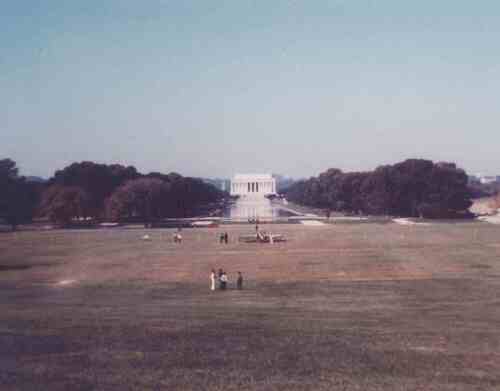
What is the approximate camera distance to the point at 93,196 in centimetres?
10606

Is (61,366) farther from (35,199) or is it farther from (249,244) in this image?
(35,199)

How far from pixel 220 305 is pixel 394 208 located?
85121 mm

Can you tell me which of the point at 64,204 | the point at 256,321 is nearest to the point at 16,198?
the point at 64,204

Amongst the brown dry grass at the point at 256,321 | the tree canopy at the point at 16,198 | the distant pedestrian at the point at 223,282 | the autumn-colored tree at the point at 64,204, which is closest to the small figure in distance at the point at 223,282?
the distant pedestrian at the point at 223,282

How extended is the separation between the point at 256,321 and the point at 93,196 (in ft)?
285

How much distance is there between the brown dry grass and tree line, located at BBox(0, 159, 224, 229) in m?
40.0

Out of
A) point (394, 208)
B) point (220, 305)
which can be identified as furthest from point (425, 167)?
point (220, 305)

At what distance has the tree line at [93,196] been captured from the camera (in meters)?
89.6

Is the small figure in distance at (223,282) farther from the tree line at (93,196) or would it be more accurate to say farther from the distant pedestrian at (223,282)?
the tree line at (93,196)

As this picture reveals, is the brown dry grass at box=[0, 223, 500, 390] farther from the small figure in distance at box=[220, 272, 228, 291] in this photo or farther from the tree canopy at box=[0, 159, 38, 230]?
the tree canopy at box=[0, 159, 38, 230]

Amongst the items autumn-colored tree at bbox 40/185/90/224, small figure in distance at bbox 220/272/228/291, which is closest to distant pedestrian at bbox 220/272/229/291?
small figure in distance at bbox 220/272/228/291

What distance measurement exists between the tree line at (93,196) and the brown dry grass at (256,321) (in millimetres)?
40047

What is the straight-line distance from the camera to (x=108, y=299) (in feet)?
100

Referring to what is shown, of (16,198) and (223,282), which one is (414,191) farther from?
(223,282)
